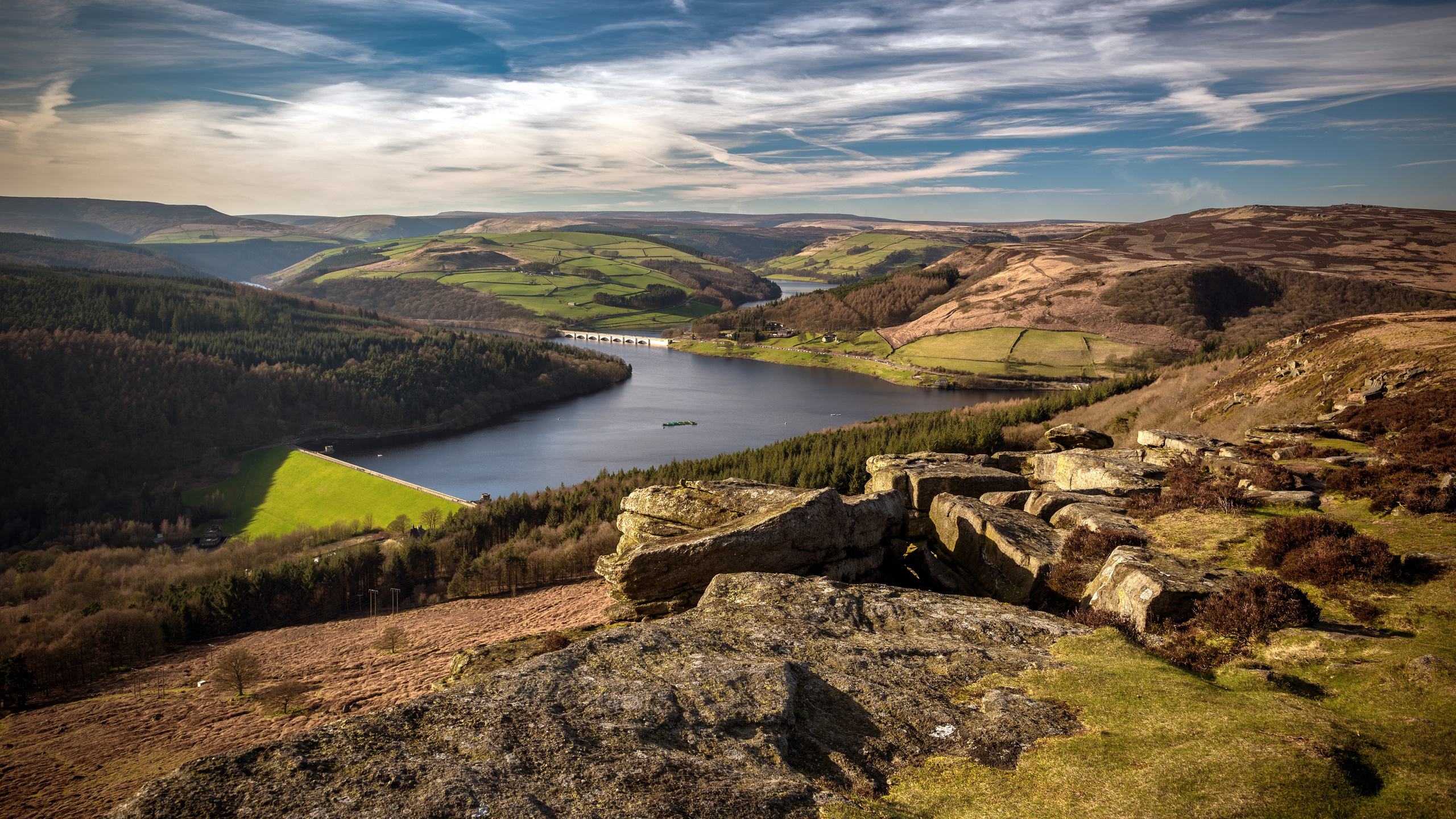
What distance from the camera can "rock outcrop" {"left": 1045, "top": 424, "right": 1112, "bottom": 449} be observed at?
3041 cm

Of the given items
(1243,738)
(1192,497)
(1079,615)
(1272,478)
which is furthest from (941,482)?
(1243,738)

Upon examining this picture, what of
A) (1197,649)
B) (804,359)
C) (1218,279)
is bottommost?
(804,359)

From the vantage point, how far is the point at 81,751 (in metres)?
17.6

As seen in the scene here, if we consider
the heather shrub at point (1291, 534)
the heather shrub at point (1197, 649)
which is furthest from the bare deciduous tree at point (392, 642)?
the heather shrub at point (1291, 534)

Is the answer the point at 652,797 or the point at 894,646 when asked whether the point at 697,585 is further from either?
the point at 652,797

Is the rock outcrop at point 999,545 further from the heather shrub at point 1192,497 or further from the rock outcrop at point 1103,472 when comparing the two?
the rock outcrop at point 1103,472

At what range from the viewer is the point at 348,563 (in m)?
45.7

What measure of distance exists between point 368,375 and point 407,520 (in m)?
78.8

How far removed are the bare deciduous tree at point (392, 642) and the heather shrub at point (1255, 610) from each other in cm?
2164

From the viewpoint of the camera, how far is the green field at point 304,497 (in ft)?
240

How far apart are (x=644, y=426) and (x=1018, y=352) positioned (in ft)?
241

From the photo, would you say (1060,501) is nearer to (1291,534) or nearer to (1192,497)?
(1192,497)

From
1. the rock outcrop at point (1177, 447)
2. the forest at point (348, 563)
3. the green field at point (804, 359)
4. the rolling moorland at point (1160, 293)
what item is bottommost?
the forest at point (348, 563)

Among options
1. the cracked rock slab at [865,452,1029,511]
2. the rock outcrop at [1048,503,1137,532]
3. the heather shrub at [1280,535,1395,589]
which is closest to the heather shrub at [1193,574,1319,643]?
the heather shrub at [1280,535,1395,589]
